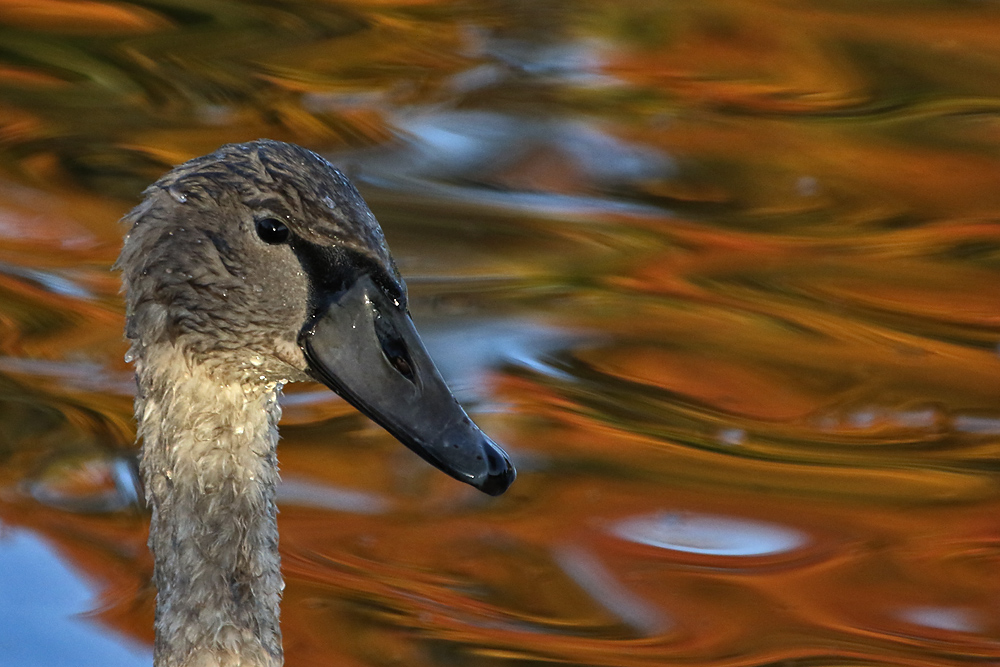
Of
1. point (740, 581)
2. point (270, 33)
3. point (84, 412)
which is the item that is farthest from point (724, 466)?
point (270, 33)

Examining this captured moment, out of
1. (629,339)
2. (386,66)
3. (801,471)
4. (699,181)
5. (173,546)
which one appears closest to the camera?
(173,546)

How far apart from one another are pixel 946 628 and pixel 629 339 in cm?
201

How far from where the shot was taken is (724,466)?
5719 millimetres

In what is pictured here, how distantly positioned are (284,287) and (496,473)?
63 centimetres

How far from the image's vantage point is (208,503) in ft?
11.6

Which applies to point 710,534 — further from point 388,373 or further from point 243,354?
point 243,354

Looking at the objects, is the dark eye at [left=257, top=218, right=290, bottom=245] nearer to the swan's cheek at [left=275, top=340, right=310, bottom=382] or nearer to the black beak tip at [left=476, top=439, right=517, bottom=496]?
the swan's cheek at [left=275, top=340, right=310, bottom=382]

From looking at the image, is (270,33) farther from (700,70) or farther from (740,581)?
(740,581)

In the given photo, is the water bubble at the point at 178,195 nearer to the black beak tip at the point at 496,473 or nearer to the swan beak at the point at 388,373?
the swan beak at the point at 388,373

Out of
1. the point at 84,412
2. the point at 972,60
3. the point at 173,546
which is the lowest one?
the point at 84,412

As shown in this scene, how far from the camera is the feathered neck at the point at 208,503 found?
11.4 feet

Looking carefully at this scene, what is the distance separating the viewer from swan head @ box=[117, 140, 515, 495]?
336 cm

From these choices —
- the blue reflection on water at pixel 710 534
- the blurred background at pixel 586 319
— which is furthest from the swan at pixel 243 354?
the blue reflection on water at pixel 710 534

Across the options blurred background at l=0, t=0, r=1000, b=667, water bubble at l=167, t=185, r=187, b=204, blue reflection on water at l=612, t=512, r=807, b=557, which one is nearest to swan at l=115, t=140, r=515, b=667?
water bubble at l=167, t=185, r=187, b=204
